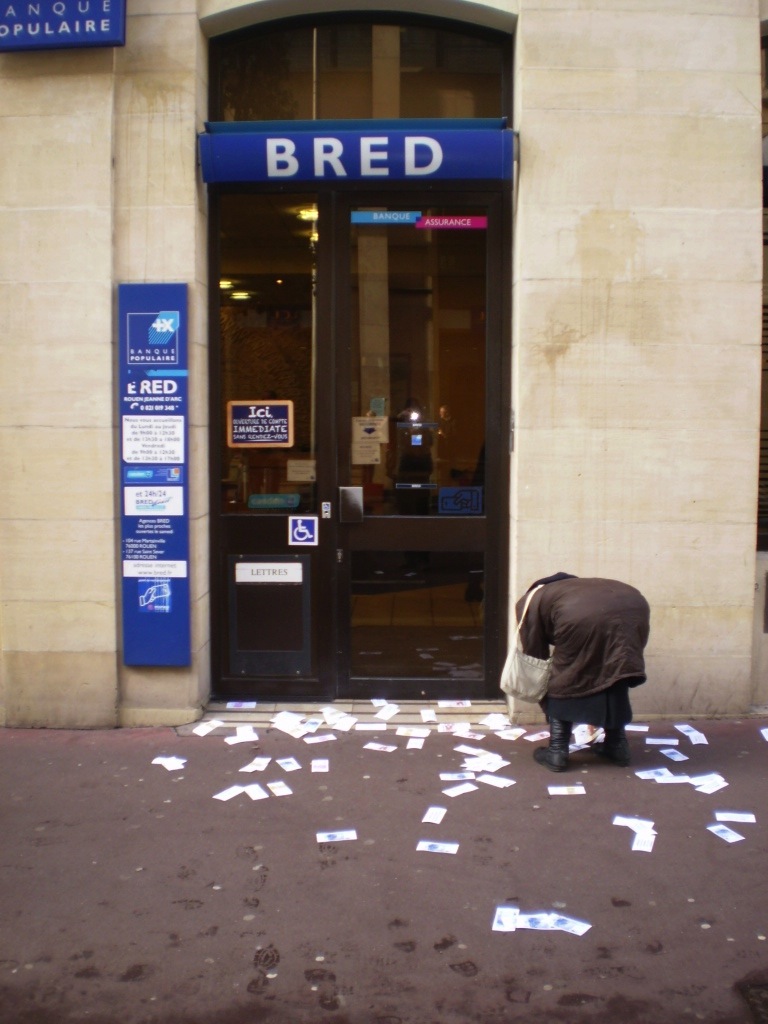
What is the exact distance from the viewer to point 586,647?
5312 mm

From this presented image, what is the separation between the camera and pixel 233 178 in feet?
20.8

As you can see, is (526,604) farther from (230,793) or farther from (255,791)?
(230,793)

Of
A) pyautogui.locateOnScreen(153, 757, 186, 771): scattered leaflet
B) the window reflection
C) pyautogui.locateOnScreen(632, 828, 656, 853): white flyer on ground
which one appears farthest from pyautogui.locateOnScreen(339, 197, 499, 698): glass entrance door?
pyautogui.locateOnScreen(632, 828, 656, 853): white flyer on ground

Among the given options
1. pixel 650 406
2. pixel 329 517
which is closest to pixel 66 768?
pixel 329 517

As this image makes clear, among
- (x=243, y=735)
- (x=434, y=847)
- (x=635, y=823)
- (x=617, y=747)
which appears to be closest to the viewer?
(x=434, y=847)

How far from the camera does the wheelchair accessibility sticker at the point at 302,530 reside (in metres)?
Result: 6.67

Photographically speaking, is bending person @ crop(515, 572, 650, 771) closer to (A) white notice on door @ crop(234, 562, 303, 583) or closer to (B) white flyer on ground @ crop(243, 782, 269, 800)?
(B) white flyer on ground @ crop(243, 782, 269, 800)

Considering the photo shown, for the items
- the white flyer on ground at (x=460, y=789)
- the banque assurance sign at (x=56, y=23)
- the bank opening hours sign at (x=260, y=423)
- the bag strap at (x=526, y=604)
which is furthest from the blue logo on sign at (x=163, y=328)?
the white flyer on ground at (x=460, y=789)

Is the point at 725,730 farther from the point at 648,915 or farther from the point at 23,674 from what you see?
the point at 23,674

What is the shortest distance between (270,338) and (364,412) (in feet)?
2.74

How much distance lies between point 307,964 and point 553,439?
373 centimetres

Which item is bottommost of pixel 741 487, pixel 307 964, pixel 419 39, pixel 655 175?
pixel 307 964

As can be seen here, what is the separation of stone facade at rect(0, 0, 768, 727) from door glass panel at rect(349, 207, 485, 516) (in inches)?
16.9

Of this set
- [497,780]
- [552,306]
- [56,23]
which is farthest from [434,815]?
[56,23]
